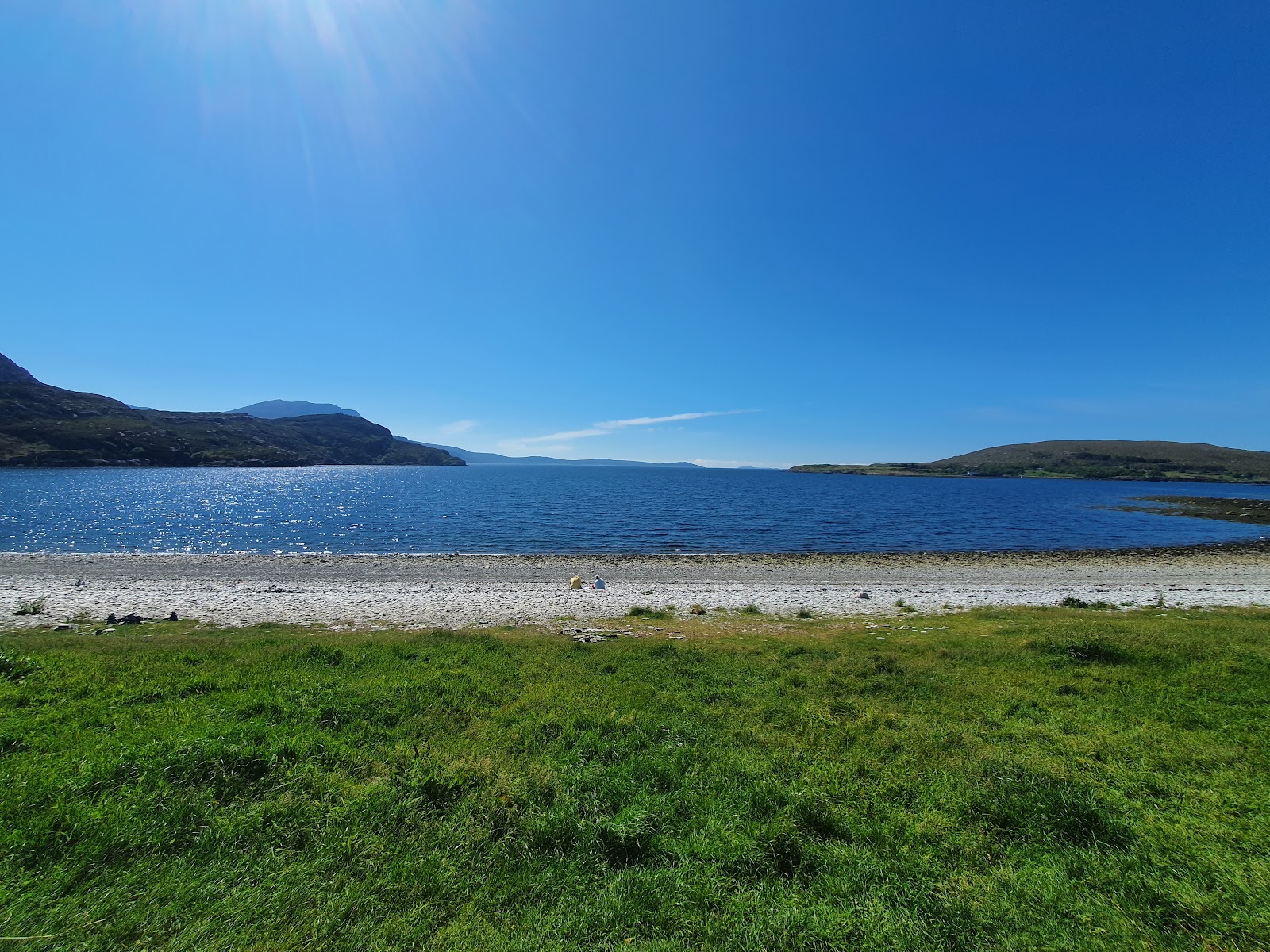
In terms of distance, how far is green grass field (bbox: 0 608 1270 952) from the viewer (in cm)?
485

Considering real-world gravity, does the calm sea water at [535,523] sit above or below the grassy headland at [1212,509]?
below

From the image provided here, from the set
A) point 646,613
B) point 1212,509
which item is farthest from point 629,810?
point 1212,509

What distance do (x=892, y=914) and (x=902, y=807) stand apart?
205 cm

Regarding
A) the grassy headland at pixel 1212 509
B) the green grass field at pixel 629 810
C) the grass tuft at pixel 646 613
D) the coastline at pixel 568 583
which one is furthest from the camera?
the grassy headland at pixel 1212 509

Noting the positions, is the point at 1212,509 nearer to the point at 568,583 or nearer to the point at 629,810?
the point at 568,583

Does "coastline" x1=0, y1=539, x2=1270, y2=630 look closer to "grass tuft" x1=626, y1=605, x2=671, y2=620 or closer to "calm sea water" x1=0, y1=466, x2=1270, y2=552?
"grass tuft" x1=626, y1=605, x2=671, y2=620

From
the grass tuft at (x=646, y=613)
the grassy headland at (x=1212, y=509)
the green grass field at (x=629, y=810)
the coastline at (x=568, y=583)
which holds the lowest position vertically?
the coastline at (x=568, y=583)

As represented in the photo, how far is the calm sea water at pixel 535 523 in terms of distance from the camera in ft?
185

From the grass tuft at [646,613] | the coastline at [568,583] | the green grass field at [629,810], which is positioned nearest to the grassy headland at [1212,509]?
the coastline at [568,583]

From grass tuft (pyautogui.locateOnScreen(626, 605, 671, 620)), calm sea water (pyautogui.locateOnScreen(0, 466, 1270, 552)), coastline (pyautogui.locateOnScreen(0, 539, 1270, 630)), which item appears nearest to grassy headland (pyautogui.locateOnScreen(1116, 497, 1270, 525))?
calm sea water (pyautogui.locateOnScreen(0, 466, 1270, 552))

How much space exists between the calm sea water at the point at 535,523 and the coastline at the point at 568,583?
302 inches

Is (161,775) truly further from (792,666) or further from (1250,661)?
(1250,661)

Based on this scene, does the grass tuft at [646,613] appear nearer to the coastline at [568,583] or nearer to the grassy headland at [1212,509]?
the coastline at [568,583]

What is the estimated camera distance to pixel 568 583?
35.8 metres
